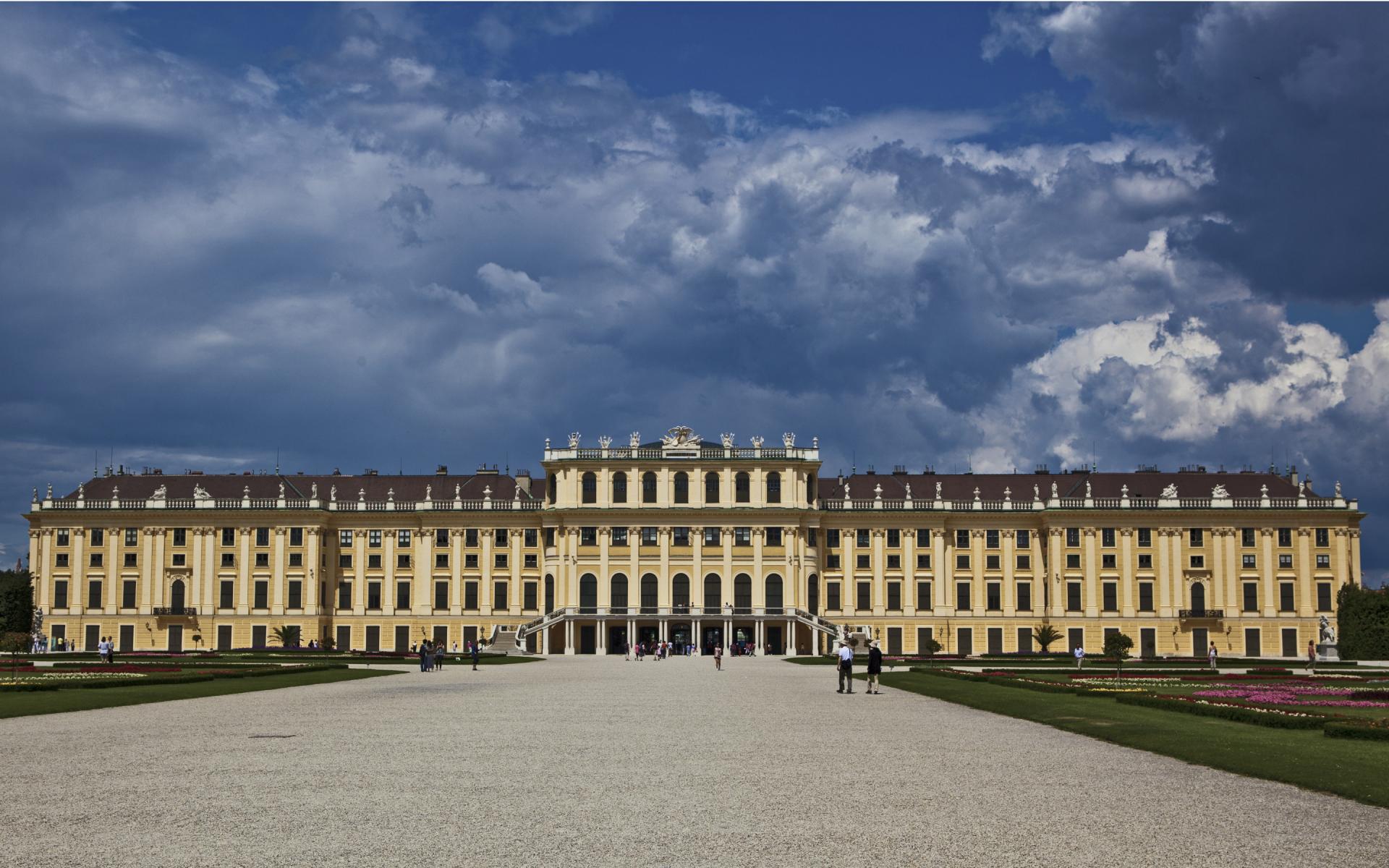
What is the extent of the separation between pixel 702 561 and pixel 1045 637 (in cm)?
2525

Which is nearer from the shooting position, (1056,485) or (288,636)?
(288,636)

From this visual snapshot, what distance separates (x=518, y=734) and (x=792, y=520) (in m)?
78.5

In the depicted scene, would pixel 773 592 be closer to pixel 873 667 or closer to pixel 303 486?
pixel 303 486

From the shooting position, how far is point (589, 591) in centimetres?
10344

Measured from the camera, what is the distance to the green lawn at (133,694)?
32781mm

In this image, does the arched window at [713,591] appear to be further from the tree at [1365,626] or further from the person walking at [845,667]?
the person walking at [845,667]

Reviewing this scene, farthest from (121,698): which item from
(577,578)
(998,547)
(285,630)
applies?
(998,547)

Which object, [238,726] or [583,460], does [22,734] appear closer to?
[238,726]

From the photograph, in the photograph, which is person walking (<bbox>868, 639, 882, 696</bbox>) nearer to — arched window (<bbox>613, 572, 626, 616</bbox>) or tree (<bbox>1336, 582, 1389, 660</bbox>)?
tree (<bbox>1336, 582, 1389, 660</bbox>)

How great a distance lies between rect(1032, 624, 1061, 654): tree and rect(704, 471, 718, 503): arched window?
25050mm

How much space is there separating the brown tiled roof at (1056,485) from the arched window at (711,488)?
33.6ft

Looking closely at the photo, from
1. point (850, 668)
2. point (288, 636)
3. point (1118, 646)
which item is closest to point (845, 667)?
point (850, 668)

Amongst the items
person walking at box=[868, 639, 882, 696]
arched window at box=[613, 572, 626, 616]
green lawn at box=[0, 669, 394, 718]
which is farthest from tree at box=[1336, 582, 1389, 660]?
green lawn at box=[0, 669, 394, 718]

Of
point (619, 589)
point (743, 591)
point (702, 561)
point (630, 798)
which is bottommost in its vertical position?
point (630, 798)
